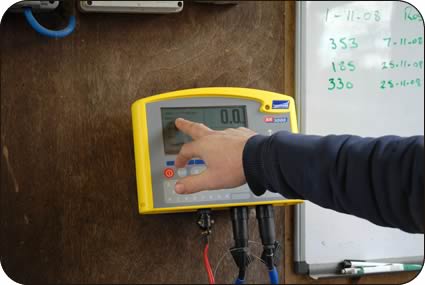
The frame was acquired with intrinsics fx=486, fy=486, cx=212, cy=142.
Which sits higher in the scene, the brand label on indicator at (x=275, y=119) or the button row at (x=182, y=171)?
the brand label on indicator at (x=275, y=119)

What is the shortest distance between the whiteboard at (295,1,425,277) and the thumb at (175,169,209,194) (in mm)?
367

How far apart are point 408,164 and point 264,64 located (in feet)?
1.74

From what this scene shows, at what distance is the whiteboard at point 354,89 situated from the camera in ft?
3.51

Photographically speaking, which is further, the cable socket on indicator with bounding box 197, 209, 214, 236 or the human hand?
the cable socket on indicator with bounding box 197, 209, 214, 236

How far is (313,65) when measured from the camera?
1.07 meters

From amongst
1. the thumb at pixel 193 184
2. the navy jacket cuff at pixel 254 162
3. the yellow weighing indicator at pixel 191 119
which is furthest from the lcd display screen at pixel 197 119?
the navy jacket cuff at pixel 254 162

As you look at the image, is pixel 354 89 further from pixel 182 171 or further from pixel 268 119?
pixel 182 171

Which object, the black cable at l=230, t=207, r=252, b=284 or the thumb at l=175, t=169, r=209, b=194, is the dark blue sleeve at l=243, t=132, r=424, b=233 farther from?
the black cable at l=230, t=207, r=252, b=284

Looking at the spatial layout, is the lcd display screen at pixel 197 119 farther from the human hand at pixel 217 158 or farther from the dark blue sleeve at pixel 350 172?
the dark blue sleeve at pixel 350 172

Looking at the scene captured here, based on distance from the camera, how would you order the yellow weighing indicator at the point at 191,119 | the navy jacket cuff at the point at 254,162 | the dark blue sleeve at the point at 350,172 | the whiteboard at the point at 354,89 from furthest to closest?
the whiteboard at the point at 354,89 → the yellow weighing indicator at the point at 191,119 → the navy jacket cuff at the point at 254,162 → the dark blue sleeve at the point at 350,172

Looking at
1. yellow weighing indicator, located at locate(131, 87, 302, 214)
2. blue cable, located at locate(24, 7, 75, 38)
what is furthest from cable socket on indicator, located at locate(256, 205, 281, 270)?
blue cable, located at locate(24, 7, 75, 38)

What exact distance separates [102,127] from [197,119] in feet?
0.68

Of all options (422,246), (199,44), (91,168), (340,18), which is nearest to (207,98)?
(199,44)

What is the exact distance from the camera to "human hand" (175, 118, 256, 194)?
0.74 metres
